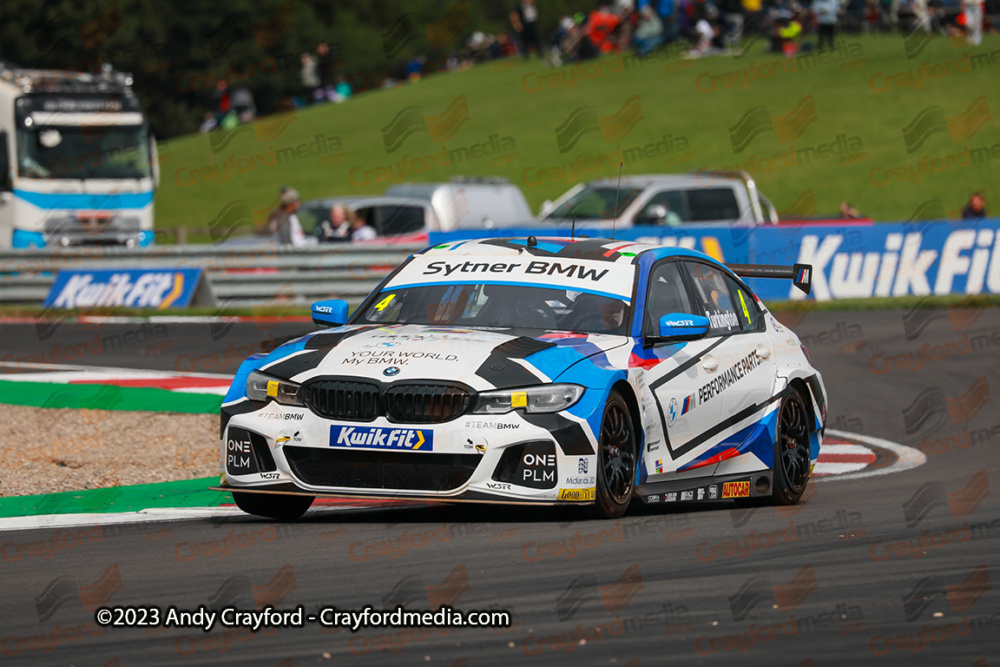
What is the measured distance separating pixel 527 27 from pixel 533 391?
4937 centimetres

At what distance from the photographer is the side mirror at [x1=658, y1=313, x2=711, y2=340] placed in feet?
25.8

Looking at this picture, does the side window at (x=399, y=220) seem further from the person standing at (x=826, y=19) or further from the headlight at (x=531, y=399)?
the person standing at (x=826, y=19)

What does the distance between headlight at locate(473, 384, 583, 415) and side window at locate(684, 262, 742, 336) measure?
5.51 ft

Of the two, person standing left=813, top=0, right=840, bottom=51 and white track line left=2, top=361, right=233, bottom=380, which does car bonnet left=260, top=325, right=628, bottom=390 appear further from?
person standing left=813, top=0, right=840, bottom=51

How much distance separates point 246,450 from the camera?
745 cm

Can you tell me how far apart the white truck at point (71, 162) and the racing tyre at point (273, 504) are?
827 inches

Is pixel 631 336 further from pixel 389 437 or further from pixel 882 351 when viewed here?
pixel 882 351

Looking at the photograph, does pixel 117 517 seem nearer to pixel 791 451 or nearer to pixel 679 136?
pixel 791 451

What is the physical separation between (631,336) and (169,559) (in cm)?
264

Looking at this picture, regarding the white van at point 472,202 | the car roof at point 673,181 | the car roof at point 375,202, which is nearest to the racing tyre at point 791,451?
the car roof at point 673,181

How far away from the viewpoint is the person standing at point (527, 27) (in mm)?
53938

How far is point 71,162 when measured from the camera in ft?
92.9

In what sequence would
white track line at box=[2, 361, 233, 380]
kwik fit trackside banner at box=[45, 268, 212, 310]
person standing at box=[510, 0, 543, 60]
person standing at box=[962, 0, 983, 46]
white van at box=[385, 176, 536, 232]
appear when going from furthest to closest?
1. person standing at box=[510, 0, 543, 60]
2. person standing at box=[962, 0, 983, 46]
3. white van at box=[385, 176, 536, 232]
4. kwik fit trackside banner at box=[45, 268, 212, 310]
5. white track line at box=[2, 361, 233, 380]

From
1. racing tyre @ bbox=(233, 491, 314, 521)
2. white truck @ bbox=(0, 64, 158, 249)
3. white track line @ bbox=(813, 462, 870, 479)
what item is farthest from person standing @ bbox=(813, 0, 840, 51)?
racing tyre @ bbox=(233, 491, 314, 521)
